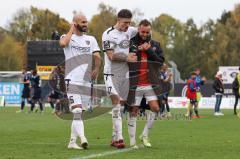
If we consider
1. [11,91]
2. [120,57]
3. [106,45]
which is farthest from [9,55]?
[120,57]

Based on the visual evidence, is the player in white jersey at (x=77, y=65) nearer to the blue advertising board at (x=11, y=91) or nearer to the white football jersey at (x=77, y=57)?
the white football jersey at (x=77, y=57)

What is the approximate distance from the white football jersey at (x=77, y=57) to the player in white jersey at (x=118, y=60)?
347 millimetres

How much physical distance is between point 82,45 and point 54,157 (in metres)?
2.62

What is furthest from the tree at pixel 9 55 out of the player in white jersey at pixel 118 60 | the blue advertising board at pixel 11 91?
the player in white jersey at pixel 118 60

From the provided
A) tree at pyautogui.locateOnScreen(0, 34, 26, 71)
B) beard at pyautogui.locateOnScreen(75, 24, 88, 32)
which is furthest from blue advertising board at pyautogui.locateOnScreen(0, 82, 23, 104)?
tree at pyautogui.locateOnScreen(0, 34, 26, 71)

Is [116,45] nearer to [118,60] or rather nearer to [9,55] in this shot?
[118,60]

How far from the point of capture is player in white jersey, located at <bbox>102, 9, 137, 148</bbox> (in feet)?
37.9

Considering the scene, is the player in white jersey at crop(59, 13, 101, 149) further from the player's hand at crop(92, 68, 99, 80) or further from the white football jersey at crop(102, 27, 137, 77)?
the white football jersey at crop(102, 27, 137, 77)

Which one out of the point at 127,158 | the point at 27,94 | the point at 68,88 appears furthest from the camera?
the point at 27,94

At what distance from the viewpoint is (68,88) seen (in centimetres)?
1161

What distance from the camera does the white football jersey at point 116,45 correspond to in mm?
11648

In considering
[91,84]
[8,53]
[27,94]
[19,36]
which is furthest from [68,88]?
[19,36]

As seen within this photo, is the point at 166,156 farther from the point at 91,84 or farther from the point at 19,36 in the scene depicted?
the point at 19,36

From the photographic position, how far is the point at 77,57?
11.6 meters
